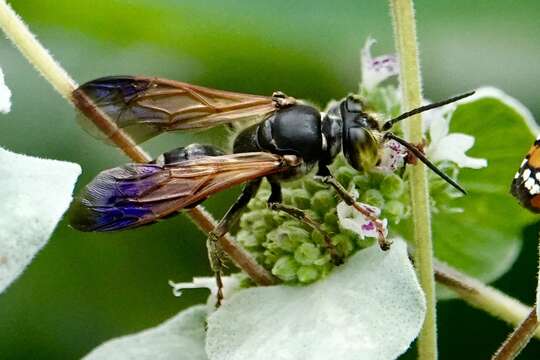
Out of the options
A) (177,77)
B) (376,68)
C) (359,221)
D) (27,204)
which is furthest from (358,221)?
(177,77)

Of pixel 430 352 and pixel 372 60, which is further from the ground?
pixel 372 60

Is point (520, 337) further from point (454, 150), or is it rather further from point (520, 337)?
point (454, 150)

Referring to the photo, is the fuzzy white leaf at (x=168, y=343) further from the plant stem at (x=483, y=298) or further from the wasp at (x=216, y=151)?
the plant stem at (x=483, y=298)

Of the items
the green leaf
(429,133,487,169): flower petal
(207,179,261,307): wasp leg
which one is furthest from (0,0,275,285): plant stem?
the green leaf

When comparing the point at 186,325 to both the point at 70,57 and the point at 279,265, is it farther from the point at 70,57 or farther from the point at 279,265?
the point at 70,57

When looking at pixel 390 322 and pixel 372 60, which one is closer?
pixel 390 322

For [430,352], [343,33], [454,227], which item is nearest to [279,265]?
[430,352]

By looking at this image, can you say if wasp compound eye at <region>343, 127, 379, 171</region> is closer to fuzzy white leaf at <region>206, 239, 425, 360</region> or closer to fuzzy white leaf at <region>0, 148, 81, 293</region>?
fuzzy white leaf at <region>206, 239, 425, 360</region>
